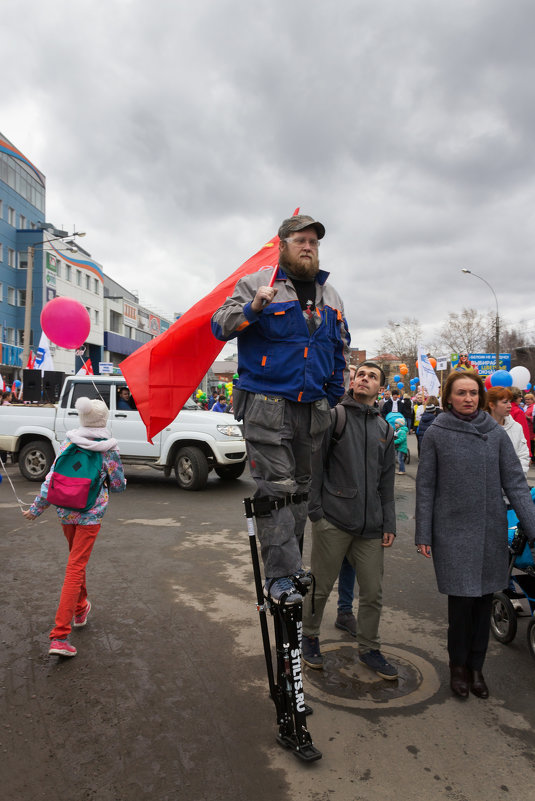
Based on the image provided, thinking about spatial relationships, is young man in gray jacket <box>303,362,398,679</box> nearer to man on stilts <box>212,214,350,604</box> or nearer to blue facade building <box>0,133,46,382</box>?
man on stilts <box>212,214,350,604</box>

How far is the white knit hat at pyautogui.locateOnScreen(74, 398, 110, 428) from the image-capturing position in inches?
174

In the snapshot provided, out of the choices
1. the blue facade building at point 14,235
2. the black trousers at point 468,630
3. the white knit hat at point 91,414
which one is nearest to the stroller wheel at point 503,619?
the black trousers at point 468,630

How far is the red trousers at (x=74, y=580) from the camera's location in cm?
396

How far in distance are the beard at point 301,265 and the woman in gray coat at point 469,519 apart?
4.22 ft

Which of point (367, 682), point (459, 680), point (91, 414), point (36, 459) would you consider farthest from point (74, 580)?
point (36, 459)

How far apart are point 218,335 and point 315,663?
215cm

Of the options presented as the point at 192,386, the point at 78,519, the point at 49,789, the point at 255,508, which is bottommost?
the point at 49,789

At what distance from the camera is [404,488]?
1190 cm

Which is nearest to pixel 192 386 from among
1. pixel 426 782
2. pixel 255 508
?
pixel 255 508

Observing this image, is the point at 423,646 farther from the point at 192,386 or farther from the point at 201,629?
the point at 192,386

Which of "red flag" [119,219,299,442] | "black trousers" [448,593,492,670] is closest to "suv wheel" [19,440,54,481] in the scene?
"red flag" [119,219,299,442]

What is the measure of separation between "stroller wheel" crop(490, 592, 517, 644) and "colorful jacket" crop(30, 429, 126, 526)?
2802 millimetres

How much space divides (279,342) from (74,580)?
92.5 inches

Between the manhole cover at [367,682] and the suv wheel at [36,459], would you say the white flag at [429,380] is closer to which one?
the suv wheel at [36,459]
